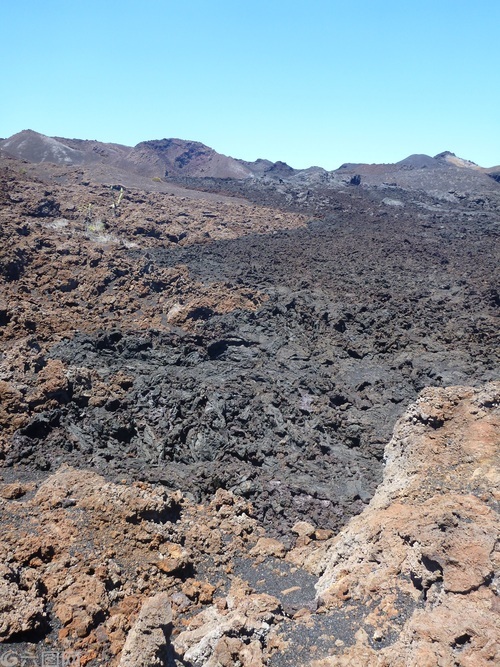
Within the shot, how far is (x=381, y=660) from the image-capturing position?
4102 millimetres

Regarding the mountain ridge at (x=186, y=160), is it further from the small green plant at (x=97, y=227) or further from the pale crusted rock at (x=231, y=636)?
the pale crusted rock at (x=231, y=636)

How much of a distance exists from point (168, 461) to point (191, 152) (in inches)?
2346

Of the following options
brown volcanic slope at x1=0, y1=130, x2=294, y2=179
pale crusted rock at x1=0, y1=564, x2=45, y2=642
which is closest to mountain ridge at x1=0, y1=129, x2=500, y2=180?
brown volcanic slope at x1=0, y1=130, x2=294, y2=179

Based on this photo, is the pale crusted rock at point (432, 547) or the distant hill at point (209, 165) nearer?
the pale crusted rock at point (432, 547)

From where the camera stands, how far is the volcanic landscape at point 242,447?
15.7 feet

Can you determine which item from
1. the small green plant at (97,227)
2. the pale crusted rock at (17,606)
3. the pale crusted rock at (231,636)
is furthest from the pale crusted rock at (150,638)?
the small green plant at (97,227)

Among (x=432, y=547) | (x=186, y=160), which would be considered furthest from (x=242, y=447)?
(x=186, y=160)

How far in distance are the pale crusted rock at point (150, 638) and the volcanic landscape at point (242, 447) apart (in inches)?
0.8

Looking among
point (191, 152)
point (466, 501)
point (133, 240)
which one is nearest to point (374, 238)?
point (133, 240)

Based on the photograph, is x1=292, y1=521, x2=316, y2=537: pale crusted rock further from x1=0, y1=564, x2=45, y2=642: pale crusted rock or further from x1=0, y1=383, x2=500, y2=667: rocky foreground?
x1=0, y1=564, x2=45, y2=642: pale crusted rock

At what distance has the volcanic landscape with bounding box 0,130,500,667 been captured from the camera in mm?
4797

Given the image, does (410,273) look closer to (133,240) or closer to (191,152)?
(133,240)

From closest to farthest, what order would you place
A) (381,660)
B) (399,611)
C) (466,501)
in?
(381,660), (399,611), (466,501)

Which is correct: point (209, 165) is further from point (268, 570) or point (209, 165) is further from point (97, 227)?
point (268, 570)
